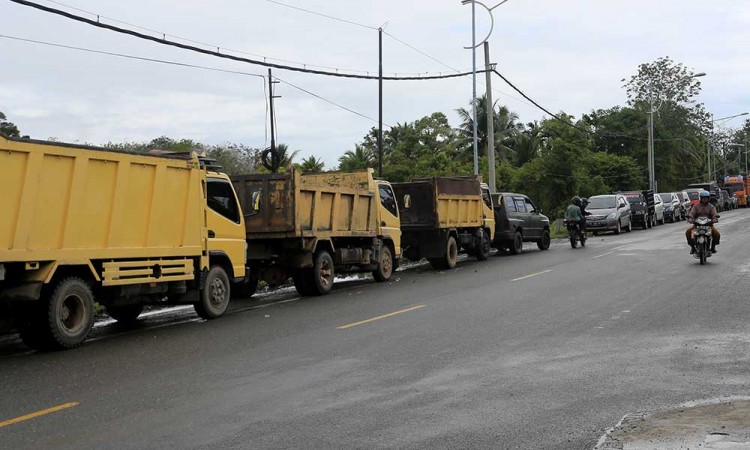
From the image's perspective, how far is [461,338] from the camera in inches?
395

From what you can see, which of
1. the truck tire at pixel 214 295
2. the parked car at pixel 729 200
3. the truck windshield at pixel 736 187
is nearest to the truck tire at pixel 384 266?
the truck tire at pixel 214 295

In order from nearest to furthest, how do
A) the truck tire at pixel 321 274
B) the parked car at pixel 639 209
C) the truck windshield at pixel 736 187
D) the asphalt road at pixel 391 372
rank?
the asphalt road at pixel 391 372, the truck tire at pixel 321 274, the parked car at pixel 639 209, the truck windshield at pixel 736 187

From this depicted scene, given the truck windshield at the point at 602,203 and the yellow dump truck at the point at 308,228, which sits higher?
the truck windshield at the point at 602,203

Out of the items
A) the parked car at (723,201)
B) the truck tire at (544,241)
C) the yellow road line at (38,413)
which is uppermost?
the parked car at (723,201)

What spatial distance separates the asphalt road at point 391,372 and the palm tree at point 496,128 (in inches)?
1881

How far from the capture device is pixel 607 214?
36938mm

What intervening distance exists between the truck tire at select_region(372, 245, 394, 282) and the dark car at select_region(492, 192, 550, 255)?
346 inches

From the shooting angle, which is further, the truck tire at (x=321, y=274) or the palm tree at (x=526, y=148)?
the palm tree at (x=526, y=148)

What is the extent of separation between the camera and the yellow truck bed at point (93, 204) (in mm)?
9484

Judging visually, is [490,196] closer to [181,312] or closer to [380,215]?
[380,215]

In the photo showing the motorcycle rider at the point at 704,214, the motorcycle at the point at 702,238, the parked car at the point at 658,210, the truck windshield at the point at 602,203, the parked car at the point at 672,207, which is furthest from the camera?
the parked car at the point at 672,207

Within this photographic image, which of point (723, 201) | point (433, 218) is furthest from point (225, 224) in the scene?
point (723, 201)

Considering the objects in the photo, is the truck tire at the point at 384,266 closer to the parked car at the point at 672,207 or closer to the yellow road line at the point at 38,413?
the yellow road line at the point at 38,413

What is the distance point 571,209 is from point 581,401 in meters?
22.8
